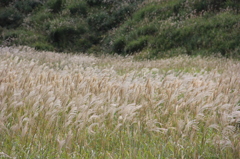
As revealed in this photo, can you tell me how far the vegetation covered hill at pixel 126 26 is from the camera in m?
14.6

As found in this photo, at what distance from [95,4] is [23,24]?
6.46m

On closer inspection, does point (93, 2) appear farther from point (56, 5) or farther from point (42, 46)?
point (42, 46)

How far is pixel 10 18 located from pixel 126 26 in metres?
9.67

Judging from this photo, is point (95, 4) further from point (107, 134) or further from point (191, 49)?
point (107, 134)

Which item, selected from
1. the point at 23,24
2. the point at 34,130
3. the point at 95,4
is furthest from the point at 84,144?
the point at 95,4

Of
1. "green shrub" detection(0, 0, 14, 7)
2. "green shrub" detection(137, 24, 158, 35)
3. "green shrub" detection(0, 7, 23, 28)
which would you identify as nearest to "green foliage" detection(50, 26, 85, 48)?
"green shrub" detection(0, 7, 23, 28)

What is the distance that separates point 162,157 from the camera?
2562 mm

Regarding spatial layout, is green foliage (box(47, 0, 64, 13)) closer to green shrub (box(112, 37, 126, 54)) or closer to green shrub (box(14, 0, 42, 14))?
green shrub (box(14, 0, 42, 14))

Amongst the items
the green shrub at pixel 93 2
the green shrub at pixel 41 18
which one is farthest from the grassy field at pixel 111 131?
the green shrub at pixel 93 2

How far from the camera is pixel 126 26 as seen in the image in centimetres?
1970

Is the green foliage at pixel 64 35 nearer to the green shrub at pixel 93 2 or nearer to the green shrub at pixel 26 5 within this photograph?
the green shrub at pixel 93 2

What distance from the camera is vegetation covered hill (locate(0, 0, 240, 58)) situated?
14.6m

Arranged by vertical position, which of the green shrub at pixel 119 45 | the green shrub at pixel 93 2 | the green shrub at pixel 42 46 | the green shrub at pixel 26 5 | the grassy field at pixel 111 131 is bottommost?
the green shrub at pixel 42 46

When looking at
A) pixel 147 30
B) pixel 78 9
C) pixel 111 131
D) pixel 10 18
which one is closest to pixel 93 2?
pixel 78 9
